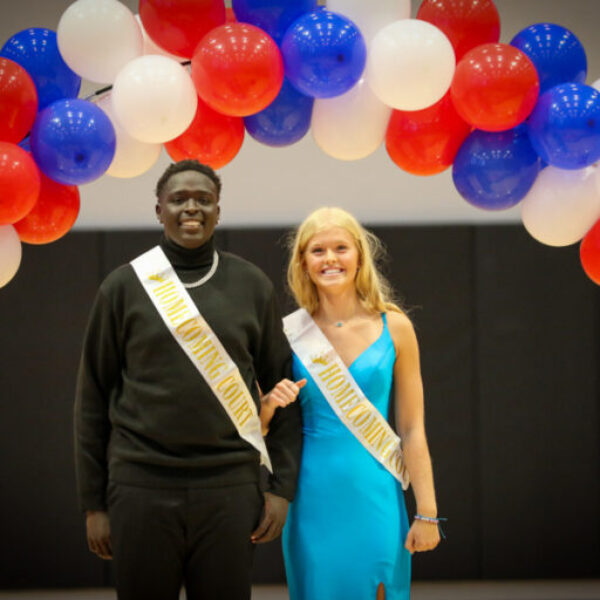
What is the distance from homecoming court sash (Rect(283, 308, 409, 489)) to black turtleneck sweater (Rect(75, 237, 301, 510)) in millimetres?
265

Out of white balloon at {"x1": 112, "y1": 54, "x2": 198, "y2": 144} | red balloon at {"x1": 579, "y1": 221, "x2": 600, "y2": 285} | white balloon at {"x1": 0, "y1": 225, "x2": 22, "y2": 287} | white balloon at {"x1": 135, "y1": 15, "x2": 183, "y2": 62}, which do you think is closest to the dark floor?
red balloon at {"x1": 579, "y1": 221, "x2": 600, "y2": 285}

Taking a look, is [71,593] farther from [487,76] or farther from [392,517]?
[487,76]

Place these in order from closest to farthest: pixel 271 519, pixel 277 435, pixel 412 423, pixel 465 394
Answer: pixel 271 519, pixel 277 435, pixel 412 423, pixel 465 394

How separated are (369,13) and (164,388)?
132 cm

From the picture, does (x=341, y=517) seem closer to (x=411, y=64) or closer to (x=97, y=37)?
(x=411, y=64)

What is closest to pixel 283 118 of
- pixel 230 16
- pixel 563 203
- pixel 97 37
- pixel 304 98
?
pixel 304 98

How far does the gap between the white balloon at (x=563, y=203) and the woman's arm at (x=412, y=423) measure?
0.55 m

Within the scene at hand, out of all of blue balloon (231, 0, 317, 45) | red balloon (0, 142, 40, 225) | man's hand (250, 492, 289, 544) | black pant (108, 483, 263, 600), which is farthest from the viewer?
blue balloon (231, 0, 317, 45)

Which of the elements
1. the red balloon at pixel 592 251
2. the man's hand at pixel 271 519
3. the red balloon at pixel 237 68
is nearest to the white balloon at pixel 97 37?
the red balloon at pixel 237 68

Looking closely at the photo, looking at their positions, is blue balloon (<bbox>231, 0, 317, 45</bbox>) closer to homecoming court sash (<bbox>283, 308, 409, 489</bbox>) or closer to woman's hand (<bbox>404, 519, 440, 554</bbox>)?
homecoming court sash (<bbox>283, 308, 409, 489</bbox>)

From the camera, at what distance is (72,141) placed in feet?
7.71

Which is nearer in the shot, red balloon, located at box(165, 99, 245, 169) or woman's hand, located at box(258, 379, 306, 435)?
woman's hand, located at box(258, 379, 306, 435)

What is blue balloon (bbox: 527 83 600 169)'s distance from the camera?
2322mm

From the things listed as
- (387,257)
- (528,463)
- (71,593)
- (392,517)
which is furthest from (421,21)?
(71,593)
